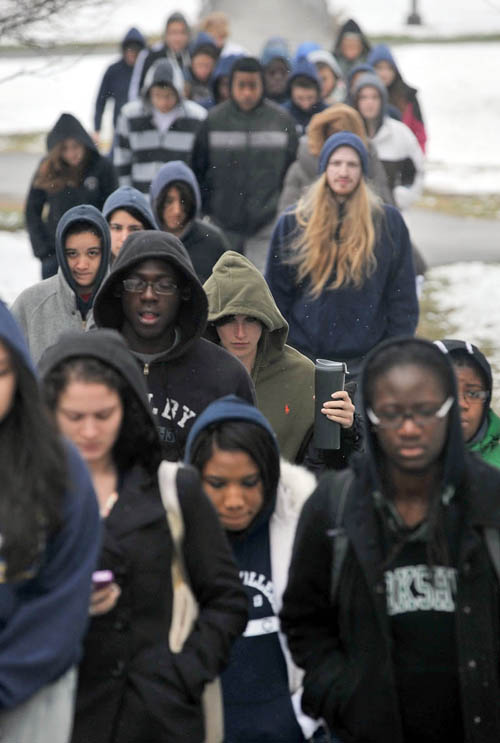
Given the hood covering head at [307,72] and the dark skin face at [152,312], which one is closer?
the dark skin face at [152,312]

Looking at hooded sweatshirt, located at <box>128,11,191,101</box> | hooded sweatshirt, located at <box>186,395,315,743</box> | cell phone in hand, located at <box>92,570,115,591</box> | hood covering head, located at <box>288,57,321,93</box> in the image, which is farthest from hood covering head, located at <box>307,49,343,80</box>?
cell phone in hand, located at <box>92,570,115,591</box>

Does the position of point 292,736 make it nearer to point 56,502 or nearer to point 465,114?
point 56,502

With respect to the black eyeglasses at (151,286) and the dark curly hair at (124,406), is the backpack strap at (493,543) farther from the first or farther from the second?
the black eyeglasses at (151,286)

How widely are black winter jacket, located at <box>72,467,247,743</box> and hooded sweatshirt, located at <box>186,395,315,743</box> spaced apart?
1.39 ft

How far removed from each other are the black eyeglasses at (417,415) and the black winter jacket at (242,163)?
701 centimetres

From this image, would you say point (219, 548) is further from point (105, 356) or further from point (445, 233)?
point (445, 233)

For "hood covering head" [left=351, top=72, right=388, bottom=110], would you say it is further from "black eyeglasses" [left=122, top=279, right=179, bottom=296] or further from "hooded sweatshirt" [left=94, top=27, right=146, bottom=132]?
"black eyeglasses" [left=122, top=279, right=179, bottom=296]

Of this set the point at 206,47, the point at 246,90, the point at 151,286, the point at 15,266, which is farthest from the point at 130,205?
the point at 206,47

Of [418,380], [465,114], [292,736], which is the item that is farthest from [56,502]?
[465,114]

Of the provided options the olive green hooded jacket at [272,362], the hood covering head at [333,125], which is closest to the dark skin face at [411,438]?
the olive green hooded jacket at [272,362]

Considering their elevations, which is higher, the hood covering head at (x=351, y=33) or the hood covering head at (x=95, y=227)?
the hood covering head at (x=351, y=33)

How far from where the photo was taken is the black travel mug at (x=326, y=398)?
17.7ft

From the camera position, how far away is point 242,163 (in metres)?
10.5

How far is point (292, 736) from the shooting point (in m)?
3.99
